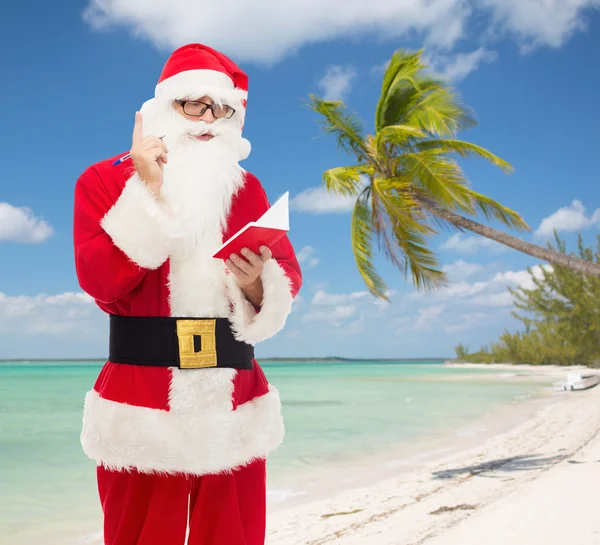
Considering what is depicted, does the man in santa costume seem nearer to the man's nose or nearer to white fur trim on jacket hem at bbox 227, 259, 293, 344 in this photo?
white fur trim on jacket hem at bbox 227, 259, 293, 344

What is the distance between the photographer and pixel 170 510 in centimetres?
153

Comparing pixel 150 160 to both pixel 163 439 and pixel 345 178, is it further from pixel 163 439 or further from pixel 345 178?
pixel 345 178

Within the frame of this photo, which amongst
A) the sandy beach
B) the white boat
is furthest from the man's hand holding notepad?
the white boat

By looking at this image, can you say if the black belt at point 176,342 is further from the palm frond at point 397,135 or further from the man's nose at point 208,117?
the palm frond at point 397,135

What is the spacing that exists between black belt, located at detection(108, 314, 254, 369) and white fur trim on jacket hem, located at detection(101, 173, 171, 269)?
0.18 metres

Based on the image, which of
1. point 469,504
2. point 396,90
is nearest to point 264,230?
point 469,504

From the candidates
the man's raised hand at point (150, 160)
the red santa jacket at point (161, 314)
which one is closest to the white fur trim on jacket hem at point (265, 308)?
the red santa jacket at point (161, 314)

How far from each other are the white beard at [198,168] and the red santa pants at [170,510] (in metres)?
0.67

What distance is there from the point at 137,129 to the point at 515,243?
Result: 264 inches

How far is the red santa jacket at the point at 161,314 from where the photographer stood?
5.02 feet

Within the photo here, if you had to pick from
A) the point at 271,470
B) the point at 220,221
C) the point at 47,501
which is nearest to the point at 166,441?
the point at 220,221

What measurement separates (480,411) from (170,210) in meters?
14.2

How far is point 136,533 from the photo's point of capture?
153 centimetres

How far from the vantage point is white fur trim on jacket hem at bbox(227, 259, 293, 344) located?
1.65 meters
